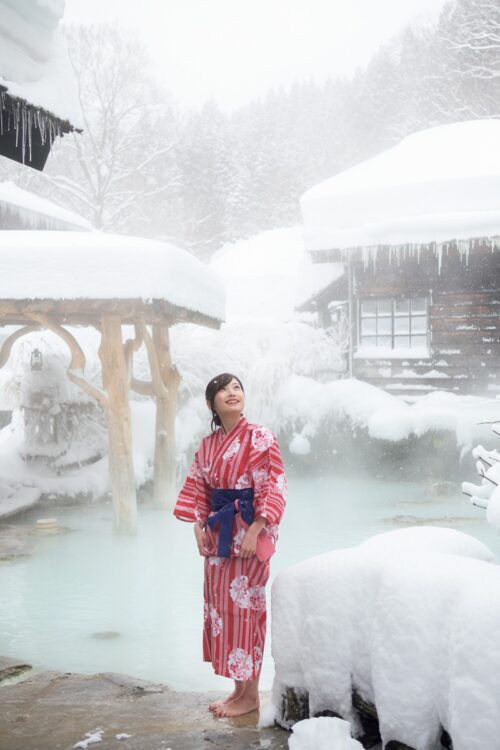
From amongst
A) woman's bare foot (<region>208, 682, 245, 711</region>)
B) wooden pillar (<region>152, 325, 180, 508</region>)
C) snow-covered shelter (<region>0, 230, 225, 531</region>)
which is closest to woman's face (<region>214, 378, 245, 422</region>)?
woman's bare foot (<region>208, 682, 245, 711</region>)

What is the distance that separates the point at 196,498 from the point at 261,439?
0.42 m

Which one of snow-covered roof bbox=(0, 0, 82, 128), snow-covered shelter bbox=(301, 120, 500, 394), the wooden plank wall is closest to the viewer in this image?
snow-covered roof bbox=(0, 0, 82, 128)

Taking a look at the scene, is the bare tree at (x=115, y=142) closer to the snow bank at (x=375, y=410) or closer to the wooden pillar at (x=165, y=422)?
the snow bank at (x=375, y=410)

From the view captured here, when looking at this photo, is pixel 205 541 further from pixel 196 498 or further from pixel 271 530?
pixel 271 530

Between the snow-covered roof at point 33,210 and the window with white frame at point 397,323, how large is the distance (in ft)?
24.7

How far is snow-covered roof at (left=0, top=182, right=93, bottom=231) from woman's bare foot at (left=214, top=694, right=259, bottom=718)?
15.2 m

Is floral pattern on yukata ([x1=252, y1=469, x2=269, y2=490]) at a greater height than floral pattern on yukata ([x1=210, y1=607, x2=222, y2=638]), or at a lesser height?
greater

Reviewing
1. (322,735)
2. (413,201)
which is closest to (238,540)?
(322,735)

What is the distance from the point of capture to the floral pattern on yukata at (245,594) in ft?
10.2

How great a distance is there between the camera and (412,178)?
1533 centimetres

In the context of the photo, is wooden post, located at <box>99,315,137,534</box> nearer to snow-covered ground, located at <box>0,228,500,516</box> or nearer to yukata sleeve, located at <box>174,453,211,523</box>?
snow-covered ground, located at <box>0,228,500,516</box>

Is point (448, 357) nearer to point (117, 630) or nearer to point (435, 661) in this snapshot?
point (117, 630)

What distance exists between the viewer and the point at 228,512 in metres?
3.15

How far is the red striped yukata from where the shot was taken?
3.10 m
